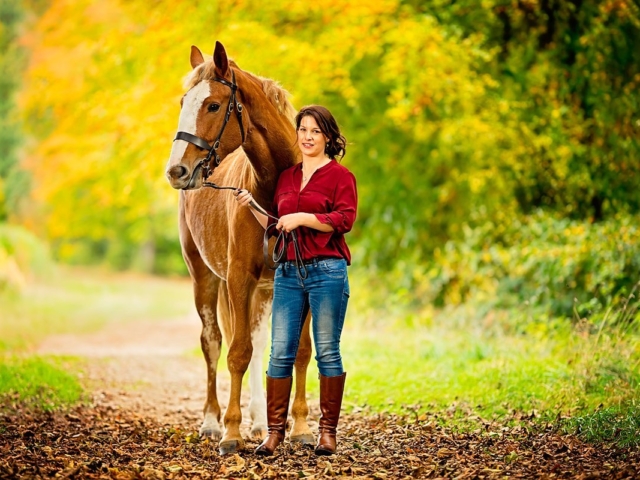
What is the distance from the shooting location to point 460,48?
31.6 ft

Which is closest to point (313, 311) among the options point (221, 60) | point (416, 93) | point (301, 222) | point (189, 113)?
point (301, 222)

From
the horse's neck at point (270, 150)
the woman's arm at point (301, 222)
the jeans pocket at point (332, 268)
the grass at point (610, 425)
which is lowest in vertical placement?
the grass at point (610, 425)

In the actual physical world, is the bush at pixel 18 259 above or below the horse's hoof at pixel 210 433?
below

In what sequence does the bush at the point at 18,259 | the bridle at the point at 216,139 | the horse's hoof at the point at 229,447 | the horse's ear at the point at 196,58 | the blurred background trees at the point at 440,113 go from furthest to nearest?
the bush at the point at 18,259, the blurred background trees at the point at 440,113, the horse's ear at the point at 196,58, the horse's hoof at the point at 229,447, the bridle at the point at 216,139

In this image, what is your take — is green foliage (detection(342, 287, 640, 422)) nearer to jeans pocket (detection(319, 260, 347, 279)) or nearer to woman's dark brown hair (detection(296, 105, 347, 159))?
jeans pocket (detection(319, 260, 347, 279))

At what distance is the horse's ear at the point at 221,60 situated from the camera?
15.6 ft

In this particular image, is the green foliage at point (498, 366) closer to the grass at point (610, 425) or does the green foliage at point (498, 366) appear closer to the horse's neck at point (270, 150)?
the grass at point (610, 425)

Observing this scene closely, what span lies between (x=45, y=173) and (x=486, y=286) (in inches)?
419

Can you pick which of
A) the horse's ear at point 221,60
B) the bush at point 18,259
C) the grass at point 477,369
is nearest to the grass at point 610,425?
the grass at point 477,369

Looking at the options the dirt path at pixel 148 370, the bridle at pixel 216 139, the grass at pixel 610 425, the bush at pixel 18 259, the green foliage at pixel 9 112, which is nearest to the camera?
the bridle at pixel 216 139

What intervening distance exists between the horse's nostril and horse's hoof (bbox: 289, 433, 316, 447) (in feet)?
6.16

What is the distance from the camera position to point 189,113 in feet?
15.5

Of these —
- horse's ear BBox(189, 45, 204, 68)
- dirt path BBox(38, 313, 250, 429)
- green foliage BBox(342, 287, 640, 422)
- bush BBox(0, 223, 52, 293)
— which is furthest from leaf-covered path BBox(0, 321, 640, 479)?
bush BBox(0, 223, 52, 293)

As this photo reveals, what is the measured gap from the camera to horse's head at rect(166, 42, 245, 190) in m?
4.64
